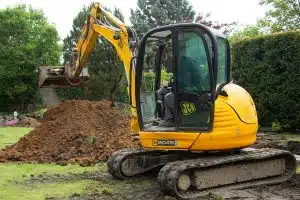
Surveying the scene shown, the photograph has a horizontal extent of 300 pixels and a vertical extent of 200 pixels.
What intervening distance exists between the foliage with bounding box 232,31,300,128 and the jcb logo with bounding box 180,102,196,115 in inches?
304

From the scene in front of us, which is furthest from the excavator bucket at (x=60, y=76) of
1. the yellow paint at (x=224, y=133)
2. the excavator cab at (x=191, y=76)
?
the yellow paint at (x=224, y=133)

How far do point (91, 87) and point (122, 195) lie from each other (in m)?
24.9

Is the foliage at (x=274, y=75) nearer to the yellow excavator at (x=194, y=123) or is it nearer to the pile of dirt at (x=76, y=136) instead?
the pile of dirt at (x=76, y=136)

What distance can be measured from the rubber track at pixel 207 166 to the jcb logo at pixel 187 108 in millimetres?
695

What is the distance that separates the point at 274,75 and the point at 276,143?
→ 11.4 ft

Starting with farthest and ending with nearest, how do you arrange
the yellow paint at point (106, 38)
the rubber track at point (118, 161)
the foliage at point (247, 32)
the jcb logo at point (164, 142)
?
the foliage at point (247, 32), the yellow paint at point (106, 38), the rubber track at point (118, 161), the jcb logo at point (164, 142)

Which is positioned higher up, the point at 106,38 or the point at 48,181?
the point at 106,38

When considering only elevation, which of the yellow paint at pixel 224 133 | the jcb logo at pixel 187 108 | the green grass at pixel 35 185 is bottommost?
the green grass at pixel 35 185

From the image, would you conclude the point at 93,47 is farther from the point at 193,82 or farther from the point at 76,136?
the point at 193,82

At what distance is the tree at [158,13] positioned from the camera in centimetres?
4232

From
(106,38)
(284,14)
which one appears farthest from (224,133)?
(284,14)

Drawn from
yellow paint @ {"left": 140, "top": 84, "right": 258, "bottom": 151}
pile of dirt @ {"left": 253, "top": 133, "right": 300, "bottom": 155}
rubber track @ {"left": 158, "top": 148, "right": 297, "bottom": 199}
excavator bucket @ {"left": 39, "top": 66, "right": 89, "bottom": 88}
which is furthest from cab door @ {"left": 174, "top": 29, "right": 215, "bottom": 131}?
excavator bucket @ {"left": 39, "top": 66, "right": 89, "bottom": 88}

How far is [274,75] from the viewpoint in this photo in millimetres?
15031

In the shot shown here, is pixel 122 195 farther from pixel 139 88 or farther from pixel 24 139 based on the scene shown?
pixel 24 139
